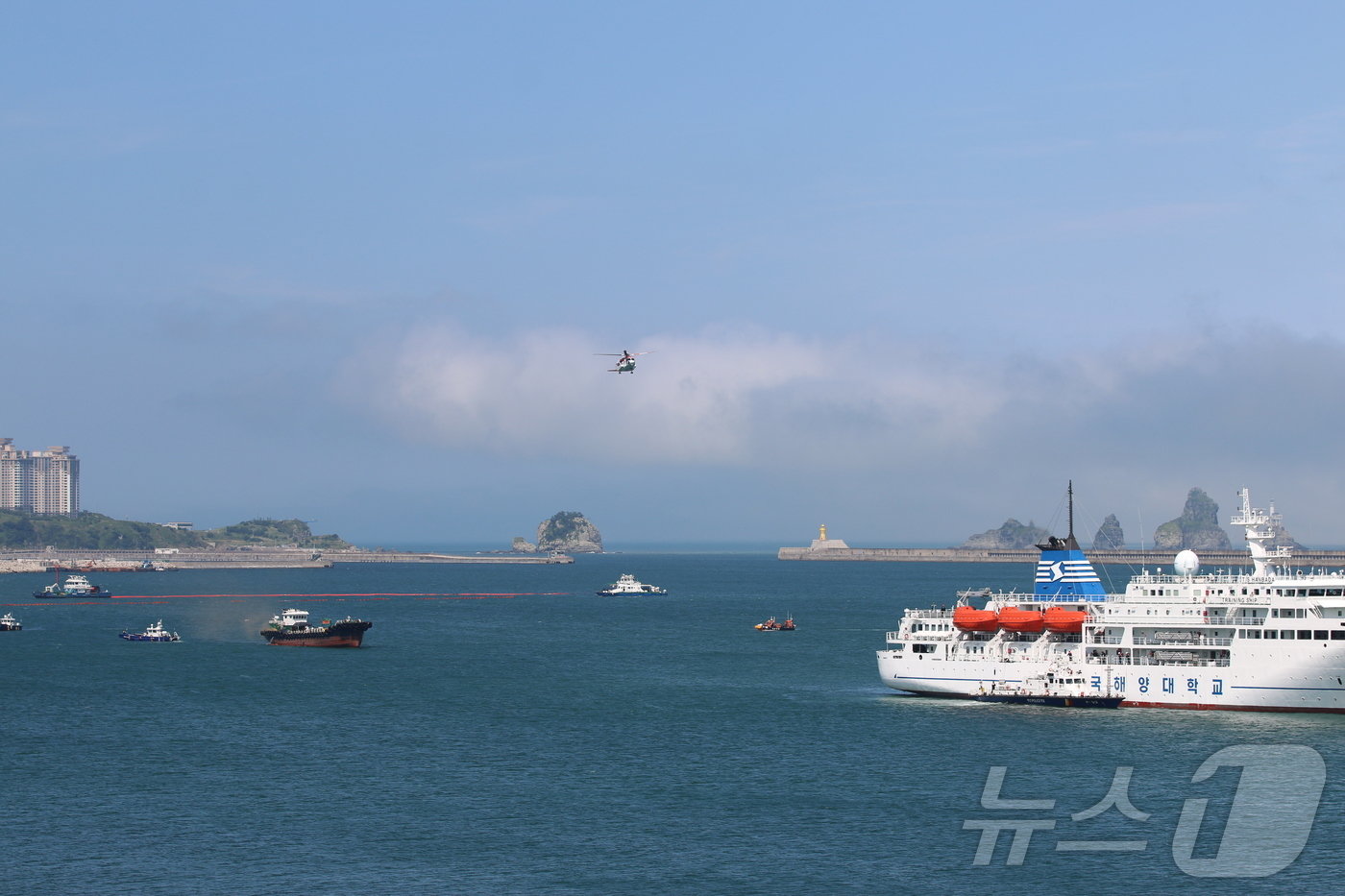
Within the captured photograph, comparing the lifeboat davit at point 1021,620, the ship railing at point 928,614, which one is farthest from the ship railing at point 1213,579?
the ship railing at point 928,614

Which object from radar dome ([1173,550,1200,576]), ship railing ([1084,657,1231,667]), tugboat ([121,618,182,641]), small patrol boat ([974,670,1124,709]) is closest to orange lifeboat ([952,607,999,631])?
small patrol boat ([974,670,1124,709])

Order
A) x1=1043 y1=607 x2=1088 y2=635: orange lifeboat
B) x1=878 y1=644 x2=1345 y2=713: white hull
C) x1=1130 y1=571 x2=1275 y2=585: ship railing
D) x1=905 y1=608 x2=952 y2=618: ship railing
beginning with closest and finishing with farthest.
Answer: x1=878 y1=644 x2=1345 y2=713: white hull → x1=1130 y1=571 x2=1275 y2=585: ship railing → x1=1043 y1=607 x2=1088 y2=635: orange lifeboat → x1=905 y1=608 x2=952 y2=618: ship railing

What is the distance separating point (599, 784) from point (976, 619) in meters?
27.8

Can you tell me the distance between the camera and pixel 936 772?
5716cm

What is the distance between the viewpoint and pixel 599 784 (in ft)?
183

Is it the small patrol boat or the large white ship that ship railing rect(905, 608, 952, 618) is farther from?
the small patrol boat

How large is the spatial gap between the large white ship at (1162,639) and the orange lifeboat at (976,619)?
0.07 m

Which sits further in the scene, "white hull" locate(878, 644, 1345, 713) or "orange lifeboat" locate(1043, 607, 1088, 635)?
"orange lifeboat" locate(1043, 607, 1088, 635)

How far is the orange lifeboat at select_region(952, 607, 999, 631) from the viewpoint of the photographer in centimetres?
7625

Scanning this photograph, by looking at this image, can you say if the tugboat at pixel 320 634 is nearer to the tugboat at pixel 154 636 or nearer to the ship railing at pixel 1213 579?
the tugboat at pixel 154 636

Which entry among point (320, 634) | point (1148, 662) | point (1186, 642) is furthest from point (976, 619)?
point (320, 634)

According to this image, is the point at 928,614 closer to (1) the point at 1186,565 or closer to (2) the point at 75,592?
(1) the point at 1186,565

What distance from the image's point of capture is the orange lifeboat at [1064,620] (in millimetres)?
74250

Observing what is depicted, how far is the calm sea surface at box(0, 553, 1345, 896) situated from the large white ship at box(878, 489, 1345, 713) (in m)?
1.79
